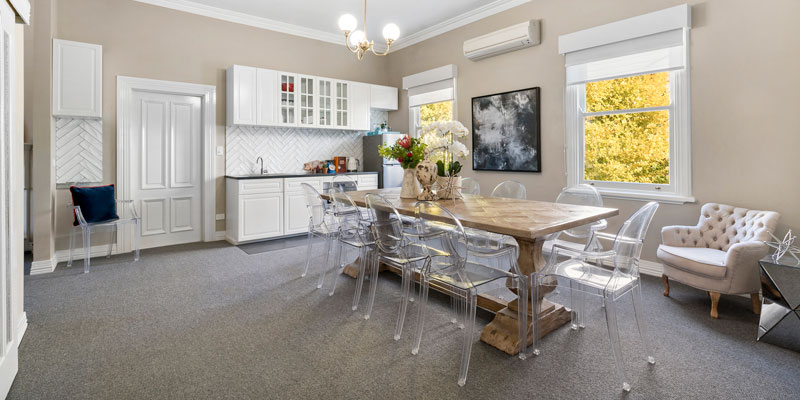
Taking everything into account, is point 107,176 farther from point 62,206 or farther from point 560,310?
point 560,310

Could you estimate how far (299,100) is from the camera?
5754 millimetres

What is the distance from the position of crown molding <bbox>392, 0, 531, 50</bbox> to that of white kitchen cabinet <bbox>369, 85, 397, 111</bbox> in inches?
29.6

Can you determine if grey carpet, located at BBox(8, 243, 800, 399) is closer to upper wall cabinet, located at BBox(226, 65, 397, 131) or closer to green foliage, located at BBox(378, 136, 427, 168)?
green foliage, located at BBox(378, 136, 427, 168)

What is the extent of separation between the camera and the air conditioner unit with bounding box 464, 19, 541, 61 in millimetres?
4598

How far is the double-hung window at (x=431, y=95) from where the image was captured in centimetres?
579

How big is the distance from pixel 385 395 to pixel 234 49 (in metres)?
5.11

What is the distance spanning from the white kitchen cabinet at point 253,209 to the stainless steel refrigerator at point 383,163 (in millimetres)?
1606

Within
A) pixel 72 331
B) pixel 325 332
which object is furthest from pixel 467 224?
pixel 72 331

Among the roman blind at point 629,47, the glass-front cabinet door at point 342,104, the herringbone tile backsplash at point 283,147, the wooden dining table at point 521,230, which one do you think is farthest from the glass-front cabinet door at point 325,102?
the wooden dining table at point 521,230

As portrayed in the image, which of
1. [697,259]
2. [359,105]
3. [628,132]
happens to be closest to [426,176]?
[697,259]

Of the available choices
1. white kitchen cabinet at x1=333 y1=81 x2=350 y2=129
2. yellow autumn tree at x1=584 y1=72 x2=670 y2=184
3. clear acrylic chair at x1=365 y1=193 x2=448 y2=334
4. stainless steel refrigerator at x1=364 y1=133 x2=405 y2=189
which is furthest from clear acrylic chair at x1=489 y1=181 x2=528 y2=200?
white kitchen cabinet at x1=333 y1=81 x2=350 y2=129

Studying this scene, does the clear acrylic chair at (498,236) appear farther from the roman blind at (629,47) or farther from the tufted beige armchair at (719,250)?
the roman blind at (629,47)

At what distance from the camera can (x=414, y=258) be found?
2709mm

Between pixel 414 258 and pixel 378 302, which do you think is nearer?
pixel 414 258
